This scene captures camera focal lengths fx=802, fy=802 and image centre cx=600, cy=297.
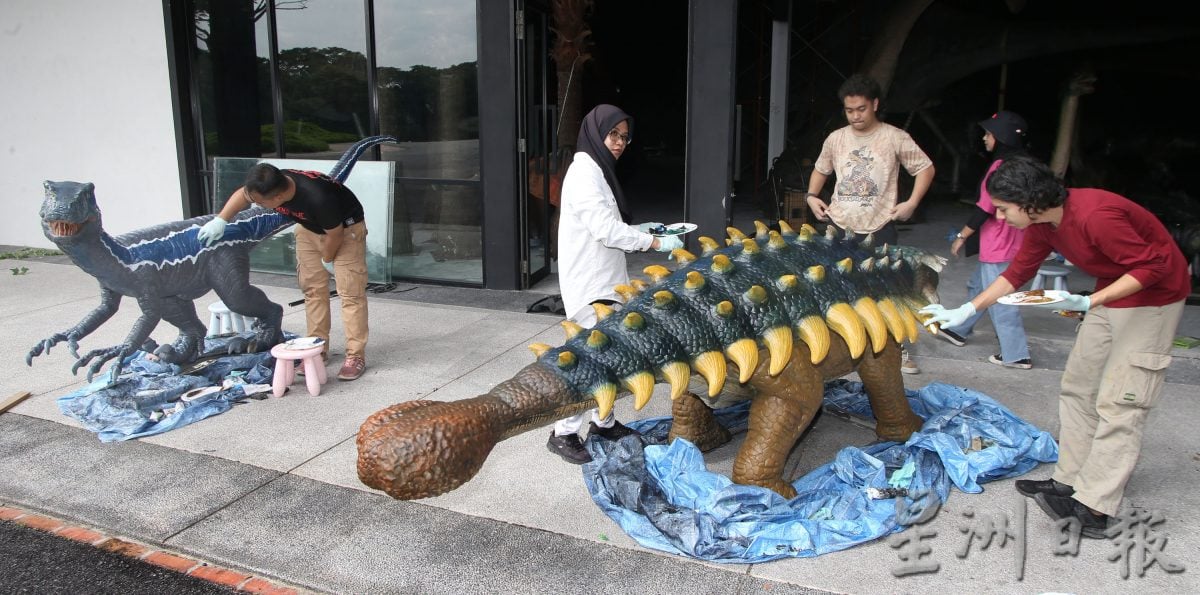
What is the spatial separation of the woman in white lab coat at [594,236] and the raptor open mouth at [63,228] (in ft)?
8.34

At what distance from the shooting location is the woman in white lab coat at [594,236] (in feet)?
11.4

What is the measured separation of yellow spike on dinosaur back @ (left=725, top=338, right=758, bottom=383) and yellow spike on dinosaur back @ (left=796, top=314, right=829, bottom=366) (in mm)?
223

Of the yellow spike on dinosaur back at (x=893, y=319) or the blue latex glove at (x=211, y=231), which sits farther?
the blue latex glove at (x=211, y=231)

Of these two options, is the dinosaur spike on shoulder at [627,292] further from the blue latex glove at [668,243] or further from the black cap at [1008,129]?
the black cap at [1008,129]

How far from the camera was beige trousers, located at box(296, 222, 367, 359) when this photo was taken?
498 cm

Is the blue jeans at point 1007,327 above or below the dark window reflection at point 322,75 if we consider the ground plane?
below

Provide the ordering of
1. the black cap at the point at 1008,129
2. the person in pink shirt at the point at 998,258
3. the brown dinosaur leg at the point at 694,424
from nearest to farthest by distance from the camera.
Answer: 1. the brown dinosaur leg at the point at 694,424
2. the black cap at the point at 1008,129
3. the person in pink shirt at the point at 998,258

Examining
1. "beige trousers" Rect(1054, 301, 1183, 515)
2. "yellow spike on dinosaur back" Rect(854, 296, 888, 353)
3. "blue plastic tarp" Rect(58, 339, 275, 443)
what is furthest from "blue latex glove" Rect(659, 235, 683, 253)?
"blue plastic tarp" Rect(58, 339, 275, 443)

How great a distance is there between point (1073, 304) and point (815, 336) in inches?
33.5

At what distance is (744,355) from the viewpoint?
2.82 m

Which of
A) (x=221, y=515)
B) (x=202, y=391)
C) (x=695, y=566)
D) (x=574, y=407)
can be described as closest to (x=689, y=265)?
(x=574, y=407)

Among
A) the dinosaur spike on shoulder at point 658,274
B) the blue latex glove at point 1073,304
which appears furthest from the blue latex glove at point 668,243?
the blue latex glove at point 1073,304

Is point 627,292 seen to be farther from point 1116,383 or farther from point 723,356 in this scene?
point 1116,383

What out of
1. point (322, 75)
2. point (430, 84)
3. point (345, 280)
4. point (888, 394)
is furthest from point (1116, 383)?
point (322, 75)
